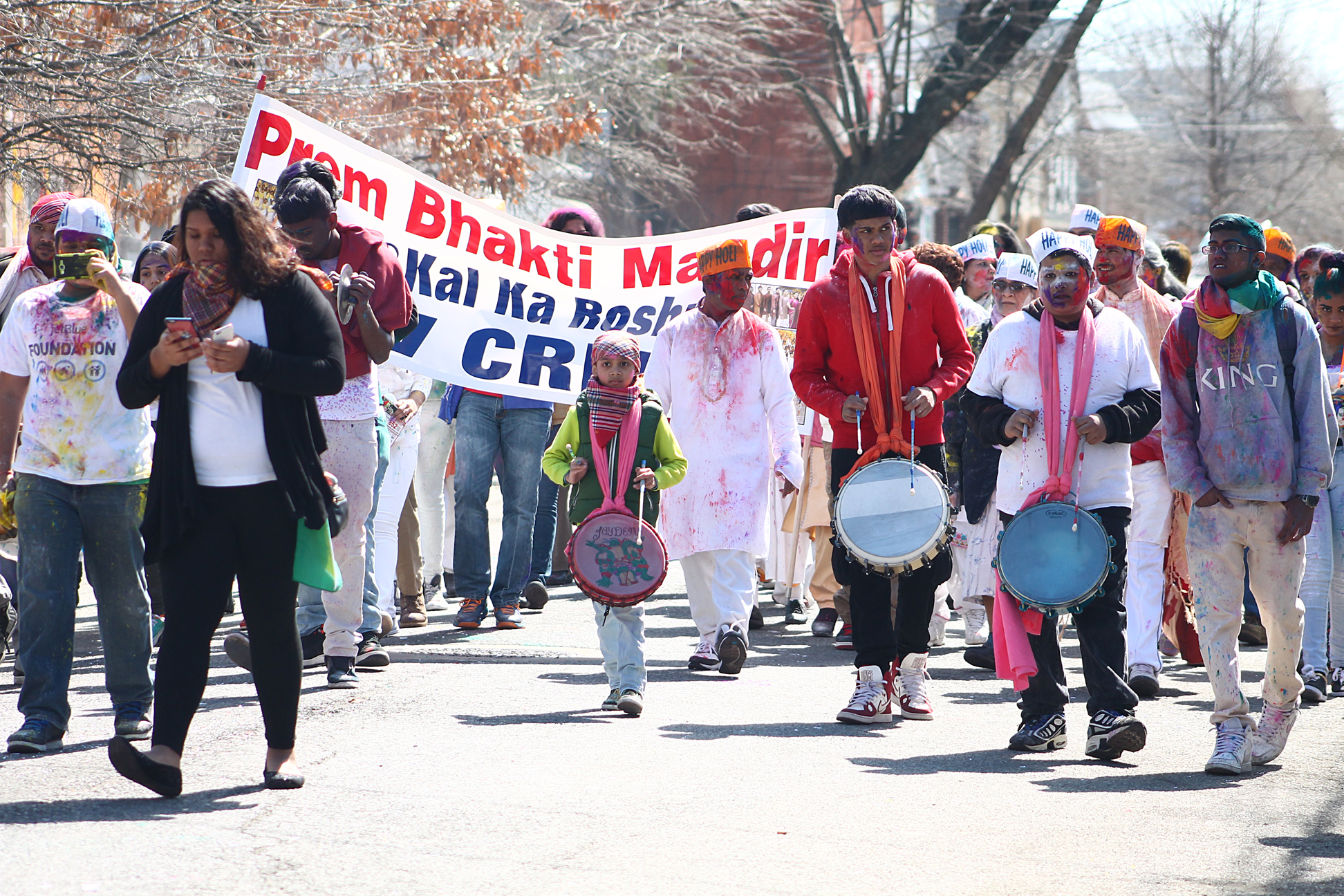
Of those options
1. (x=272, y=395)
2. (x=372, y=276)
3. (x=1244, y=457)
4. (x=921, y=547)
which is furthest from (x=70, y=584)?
(x=1244, y=457)

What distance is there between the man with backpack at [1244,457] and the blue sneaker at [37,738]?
13.9ft

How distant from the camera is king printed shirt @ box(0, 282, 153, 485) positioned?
591 cm

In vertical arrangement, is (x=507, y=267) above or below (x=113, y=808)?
above

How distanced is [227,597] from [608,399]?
7.57 ft

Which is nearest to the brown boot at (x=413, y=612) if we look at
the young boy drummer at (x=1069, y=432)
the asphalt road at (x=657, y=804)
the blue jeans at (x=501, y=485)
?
the blue jeans at (x=501, y=485)

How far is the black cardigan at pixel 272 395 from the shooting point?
16.5 feet

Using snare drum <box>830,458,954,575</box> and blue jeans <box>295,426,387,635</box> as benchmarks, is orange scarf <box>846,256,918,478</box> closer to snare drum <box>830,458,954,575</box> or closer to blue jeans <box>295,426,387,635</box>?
snare drum <box>830,458,954,575</box>

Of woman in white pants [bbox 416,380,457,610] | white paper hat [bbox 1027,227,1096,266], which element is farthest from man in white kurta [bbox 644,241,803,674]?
woman in white pants [bbox 416,380,457,610]

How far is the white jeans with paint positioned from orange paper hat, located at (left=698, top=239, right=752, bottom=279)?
275cm

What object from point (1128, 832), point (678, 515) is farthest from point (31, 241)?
point (1128, 832)

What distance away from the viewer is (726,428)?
322 inches

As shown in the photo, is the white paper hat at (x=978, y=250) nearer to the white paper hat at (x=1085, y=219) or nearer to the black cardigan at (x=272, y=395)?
the white paper hat at (x=1085, y=219)

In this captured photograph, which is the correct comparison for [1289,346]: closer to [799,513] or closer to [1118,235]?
[1118,235]

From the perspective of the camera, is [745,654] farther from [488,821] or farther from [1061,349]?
[488,821]
